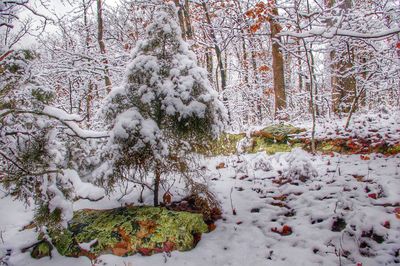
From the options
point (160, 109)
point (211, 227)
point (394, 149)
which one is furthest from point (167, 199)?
point (394, 149)

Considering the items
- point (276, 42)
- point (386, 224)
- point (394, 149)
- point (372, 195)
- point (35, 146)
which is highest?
point (276, 42)

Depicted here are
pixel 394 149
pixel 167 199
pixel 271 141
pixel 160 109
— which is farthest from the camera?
pixel 271 141

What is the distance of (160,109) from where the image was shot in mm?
3979

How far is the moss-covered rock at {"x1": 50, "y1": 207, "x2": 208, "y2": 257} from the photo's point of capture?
3.54m

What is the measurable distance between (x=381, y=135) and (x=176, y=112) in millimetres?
4746

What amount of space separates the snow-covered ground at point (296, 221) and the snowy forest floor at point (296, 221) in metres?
0.01

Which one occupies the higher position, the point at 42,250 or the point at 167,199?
the point at 167,199

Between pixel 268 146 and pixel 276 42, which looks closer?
pixel 268 146

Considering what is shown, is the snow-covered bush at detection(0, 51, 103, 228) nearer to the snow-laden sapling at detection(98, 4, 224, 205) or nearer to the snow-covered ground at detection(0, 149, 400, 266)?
the snow-laden sapling at detection(98, 4, 224, 205)

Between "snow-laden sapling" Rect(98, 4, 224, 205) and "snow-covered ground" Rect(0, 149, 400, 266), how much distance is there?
3.08ft

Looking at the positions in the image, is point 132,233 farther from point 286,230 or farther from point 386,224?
point 386,224

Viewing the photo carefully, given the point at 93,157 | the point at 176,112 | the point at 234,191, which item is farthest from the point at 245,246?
the point at 93,157

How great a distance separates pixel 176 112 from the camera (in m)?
3.90

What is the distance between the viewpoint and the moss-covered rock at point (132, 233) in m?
3.54
